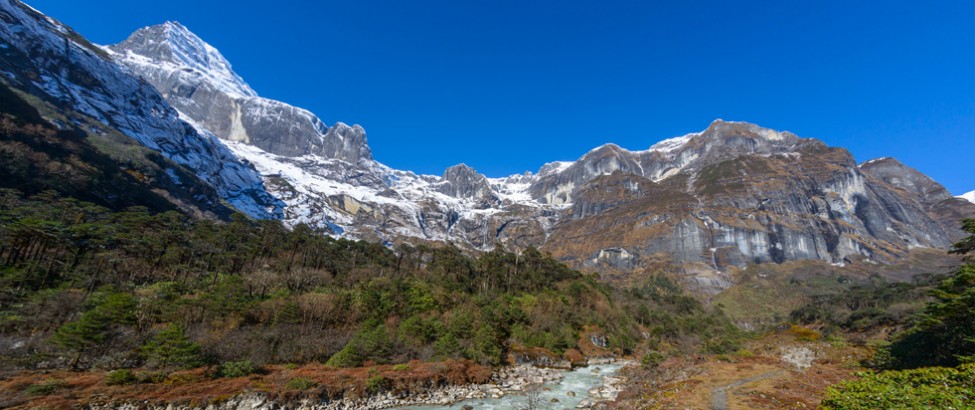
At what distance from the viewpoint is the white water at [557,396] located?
100ft

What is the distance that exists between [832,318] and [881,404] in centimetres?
10456

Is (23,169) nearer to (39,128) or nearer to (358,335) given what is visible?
(39,128)

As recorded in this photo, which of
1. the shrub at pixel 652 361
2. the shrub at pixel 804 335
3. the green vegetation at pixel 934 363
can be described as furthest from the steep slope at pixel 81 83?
the shrub at pixel 804 335

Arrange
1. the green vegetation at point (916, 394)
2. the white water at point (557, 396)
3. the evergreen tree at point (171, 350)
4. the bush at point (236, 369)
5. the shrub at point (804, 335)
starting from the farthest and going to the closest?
the shrub at point (804, 335), the bush at point (236, 369), the white water at point (557, 396), the evergreen tree at point (171, 350), the green vegetation at point (916, 394)

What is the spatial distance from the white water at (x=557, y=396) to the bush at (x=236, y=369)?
13.7 meters

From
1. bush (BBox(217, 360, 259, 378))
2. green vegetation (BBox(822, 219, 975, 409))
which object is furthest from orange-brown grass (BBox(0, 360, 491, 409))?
green vegetation (BBox(822, 219, 975, 409))

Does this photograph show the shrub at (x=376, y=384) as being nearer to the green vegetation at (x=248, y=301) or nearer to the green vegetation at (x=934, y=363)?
the green vegetation at (x=248, y=301)

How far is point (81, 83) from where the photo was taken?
152250mm

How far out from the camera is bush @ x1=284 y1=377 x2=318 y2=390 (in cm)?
2847

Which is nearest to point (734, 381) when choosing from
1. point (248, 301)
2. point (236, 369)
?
point (236, 369)

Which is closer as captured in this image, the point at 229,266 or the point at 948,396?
the point at 948,396

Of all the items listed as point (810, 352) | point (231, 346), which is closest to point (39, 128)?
point (231, 346)

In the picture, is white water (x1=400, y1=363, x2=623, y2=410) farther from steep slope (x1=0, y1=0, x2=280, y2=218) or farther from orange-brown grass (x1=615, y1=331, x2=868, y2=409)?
steep slope (x1=0, y1=0, x2=280, y2=218)

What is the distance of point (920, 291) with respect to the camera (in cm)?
8631
